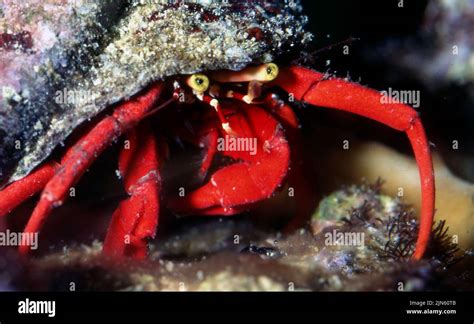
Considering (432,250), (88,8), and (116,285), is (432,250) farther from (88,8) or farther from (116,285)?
(88,8)

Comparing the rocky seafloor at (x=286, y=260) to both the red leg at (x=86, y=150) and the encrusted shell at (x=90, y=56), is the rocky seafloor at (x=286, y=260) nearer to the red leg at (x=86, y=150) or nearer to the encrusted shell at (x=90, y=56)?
the red leg at (x=86, y=150)

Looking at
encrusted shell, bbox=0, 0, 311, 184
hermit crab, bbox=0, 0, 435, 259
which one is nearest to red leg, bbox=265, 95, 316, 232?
hermit crab, bbox=0, 0, 435, 259

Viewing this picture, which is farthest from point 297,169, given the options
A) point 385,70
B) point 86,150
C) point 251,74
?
point 86,150

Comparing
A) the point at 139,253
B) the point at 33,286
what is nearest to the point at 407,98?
the point at 139,253

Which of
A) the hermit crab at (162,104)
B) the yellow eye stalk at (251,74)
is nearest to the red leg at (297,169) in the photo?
the hermit crab at (162,104)

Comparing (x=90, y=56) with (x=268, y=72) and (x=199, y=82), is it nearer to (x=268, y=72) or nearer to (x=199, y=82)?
(x=199, y=82)

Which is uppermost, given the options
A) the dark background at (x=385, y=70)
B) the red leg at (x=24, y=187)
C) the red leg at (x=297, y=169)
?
the dark background at (x=385, y=70)
